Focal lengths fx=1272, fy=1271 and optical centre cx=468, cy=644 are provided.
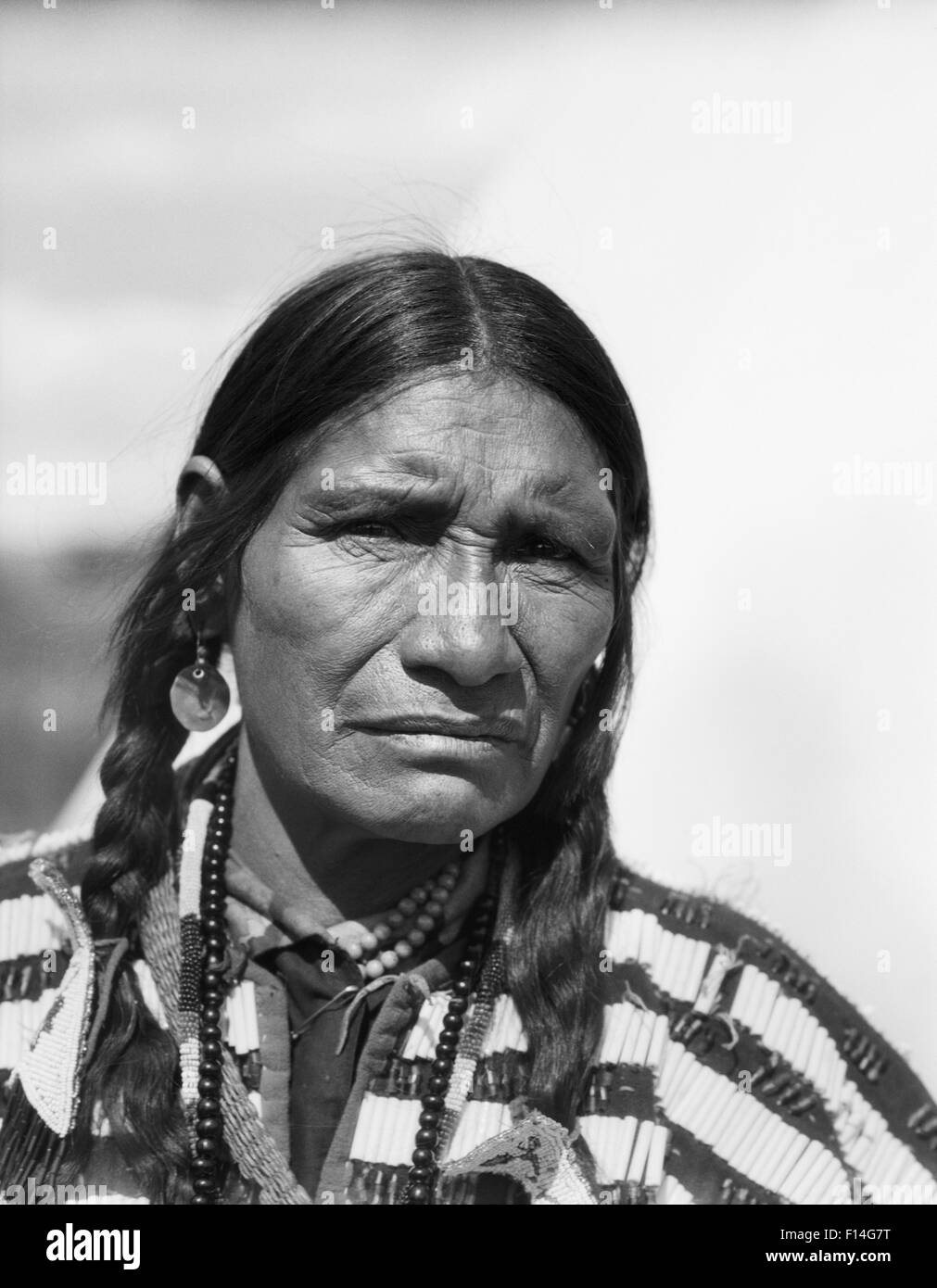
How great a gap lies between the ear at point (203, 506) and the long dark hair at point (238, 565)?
2cm

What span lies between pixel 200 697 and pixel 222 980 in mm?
485

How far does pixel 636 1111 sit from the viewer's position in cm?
215

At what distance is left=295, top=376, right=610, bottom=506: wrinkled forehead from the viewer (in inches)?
77.5

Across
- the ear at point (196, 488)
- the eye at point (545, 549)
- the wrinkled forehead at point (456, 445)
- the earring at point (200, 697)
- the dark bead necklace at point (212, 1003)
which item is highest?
the wrinkled forehead at point (456, 445)

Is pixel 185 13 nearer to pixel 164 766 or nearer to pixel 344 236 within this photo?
pixel 344 236

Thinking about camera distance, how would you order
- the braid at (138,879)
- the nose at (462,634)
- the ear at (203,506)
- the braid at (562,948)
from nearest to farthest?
the nose at (462,634), the braid at (138,879), the braid at (562,948), the ear at (203,506)

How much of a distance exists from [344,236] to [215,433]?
2.43ft

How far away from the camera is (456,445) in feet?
6.49

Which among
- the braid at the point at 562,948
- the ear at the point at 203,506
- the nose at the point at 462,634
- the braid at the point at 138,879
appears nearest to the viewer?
the nose at the point at 462,634

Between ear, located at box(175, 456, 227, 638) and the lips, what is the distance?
0.42 m

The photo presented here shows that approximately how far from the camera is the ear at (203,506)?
221 centimetres

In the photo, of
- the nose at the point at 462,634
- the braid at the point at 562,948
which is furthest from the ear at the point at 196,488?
the braid at the point at 562,948

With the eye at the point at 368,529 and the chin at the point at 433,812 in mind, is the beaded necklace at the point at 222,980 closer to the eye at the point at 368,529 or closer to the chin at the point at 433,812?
the chin at the point at 433,812

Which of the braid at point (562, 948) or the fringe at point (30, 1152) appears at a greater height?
the braid at point (562, 948)
